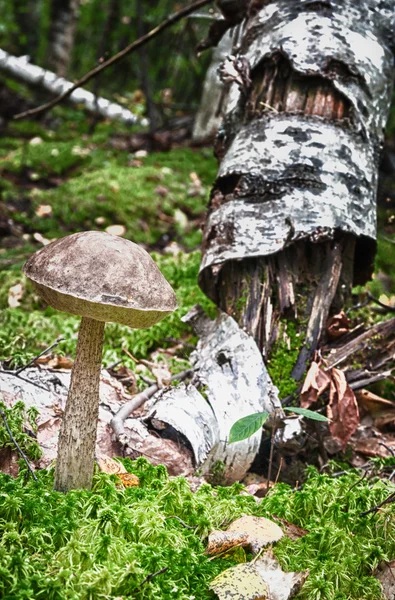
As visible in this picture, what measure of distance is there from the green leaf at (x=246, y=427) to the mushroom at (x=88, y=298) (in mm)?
560

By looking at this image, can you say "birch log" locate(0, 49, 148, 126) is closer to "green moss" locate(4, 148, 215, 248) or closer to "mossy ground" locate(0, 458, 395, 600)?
"green moss" locate(4, 148, 215, 248)

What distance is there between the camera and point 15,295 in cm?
449

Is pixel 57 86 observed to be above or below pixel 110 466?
above

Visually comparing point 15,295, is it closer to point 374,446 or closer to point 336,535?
point 374,446

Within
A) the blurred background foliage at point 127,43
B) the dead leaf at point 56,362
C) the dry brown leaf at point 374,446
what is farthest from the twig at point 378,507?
the blurred background foliage at point 127,43

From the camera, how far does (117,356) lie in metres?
3.79

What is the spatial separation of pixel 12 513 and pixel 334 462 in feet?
5.48

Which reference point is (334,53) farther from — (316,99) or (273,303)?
(273,303)

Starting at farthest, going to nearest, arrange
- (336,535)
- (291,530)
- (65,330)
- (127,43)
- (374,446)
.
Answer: (127,43) < (65,330) < (374,446) < (291,530) < (336,535)

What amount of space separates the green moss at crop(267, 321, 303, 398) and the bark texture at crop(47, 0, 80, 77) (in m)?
12.6

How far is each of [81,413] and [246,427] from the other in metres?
0.67

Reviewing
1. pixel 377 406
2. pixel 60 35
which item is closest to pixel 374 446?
pixel 377 406

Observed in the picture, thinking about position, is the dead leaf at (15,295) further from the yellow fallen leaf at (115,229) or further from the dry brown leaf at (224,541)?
the dry brown leaf at (224,541)

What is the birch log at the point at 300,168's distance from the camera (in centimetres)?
320
